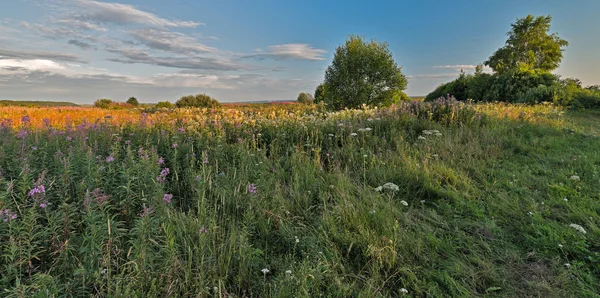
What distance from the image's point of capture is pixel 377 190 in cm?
362

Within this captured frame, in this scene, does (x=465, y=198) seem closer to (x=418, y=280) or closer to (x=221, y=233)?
(x=418, y=280)

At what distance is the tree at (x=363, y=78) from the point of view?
22.0 m

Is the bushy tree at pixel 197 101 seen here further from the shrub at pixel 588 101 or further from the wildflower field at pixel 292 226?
the shrub at pixel 588 101

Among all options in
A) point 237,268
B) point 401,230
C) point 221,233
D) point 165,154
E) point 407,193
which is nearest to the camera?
point 237,268

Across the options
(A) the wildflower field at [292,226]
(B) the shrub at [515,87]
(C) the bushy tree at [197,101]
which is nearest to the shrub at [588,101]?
(B) the shrub at [515,87]

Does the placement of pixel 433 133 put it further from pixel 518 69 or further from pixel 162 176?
pixel 518 69

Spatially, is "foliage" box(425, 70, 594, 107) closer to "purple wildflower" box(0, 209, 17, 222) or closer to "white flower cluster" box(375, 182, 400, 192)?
"white flower cluster" box(375, 182, 400, 192)

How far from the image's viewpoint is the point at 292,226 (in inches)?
113

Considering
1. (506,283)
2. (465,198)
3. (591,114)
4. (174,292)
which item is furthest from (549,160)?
(591,114)

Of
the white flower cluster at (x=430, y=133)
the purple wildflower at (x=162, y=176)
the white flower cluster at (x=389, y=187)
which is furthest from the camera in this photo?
the white flower cluster at (x=430, y=133)

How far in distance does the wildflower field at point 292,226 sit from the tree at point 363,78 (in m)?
17.2

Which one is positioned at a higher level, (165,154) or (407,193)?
(165,154)

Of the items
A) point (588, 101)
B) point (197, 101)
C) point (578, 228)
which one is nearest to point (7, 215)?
point (578, 228)

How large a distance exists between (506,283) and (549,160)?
4285 millimetres
